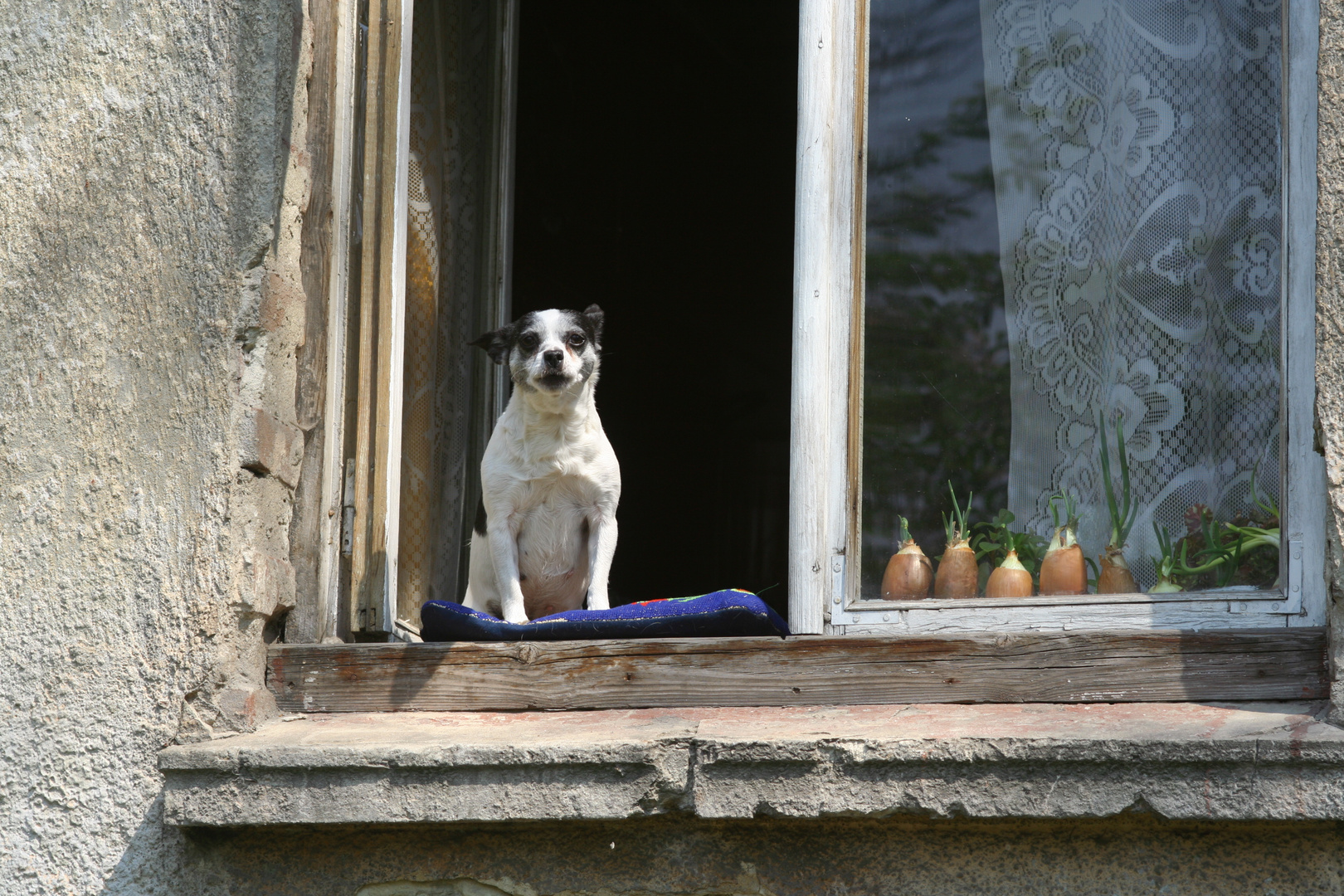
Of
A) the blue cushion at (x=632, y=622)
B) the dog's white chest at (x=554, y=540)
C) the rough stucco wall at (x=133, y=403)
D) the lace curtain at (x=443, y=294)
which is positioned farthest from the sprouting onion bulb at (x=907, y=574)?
the lace curtain at (x=443, y=294)

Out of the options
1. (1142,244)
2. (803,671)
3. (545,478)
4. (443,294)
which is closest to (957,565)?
(803,671)

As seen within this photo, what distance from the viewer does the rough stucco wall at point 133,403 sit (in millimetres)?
2660

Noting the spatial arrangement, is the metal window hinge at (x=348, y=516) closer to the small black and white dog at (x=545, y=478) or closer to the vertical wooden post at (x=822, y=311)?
the small black and white dog at (x=545, y=478)

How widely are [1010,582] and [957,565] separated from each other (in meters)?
0.12

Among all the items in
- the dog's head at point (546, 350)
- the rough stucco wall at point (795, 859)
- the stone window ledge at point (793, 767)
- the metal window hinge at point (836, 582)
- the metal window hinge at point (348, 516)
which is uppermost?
the dog's head at point (546, 350)

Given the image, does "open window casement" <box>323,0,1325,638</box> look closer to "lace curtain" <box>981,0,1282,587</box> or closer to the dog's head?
"lace curtain" <box>981,0,1282,587</box>

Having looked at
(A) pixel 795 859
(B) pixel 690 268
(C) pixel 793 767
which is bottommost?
(A) pixel 795 859

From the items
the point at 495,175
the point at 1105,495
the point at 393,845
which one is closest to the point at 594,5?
the point at 495,175

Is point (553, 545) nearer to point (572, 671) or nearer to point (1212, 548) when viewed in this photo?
point (572, 671)

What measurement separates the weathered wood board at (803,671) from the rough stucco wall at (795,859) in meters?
0.31

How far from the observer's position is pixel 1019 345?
315cm

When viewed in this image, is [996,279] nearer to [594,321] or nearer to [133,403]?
[594,321]

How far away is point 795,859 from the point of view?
2393mm

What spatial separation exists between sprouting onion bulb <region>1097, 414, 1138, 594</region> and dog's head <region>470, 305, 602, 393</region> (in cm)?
148
